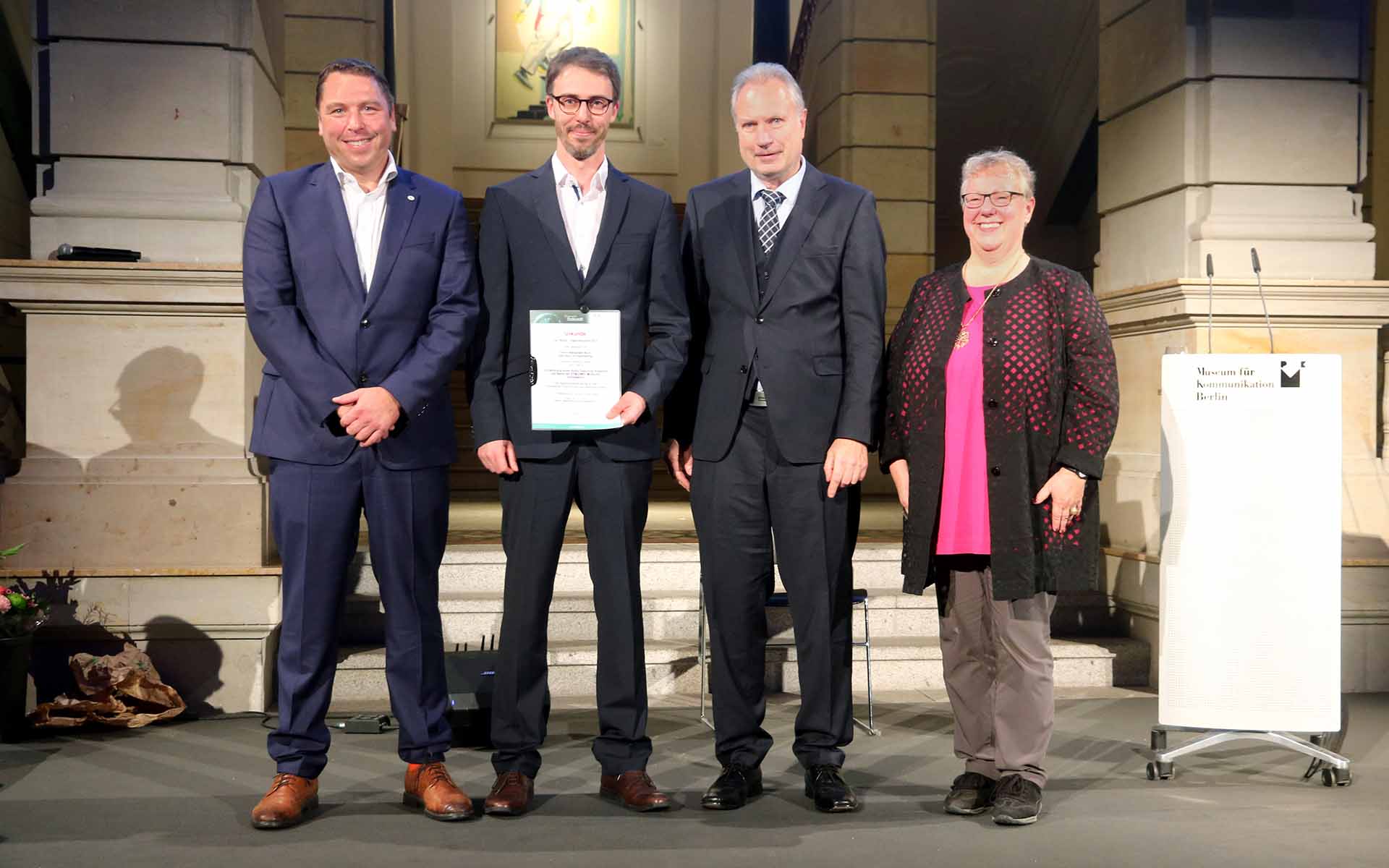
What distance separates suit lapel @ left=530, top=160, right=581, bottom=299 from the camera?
3432 millimetres

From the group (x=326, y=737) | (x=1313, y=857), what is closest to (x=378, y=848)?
(x=326, y=737)

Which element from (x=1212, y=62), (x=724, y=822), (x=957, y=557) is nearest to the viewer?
(x=724, y=822)

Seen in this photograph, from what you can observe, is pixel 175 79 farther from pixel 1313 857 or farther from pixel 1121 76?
pixel 1313 857

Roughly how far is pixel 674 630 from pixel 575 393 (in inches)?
92.8

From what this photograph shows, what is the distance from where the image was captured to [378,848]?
10.1 feet

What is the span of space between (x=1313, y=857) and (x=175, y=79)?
187 inches

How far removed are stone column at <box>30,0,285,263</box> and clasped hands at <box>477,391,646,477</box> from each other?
7.24 ft

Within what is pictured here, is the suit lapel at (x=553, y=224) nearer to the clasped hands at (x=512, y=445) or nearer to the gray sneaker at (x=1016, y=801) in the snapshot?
the clasped hands at (x=512, y=445)

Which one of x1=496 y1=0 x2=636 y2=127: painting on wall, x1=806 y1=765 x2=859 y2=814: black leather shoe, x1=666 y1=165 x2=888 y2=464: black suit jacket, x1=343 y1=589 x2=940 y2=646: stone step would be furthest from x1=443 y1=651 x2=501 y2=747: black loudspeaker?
x1=496 y1=0 x2=636 y2=127: painting on wall

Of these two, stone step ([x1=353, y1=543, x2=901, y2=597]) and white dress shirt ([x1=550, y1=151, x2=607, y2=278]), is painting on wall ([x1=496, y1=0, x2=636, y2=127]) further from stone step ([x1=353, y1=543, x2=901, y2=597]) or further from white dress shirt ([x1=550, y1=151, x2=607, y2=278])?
white dress shirt ([x1=550, y1=151, x2=607, y2=278])

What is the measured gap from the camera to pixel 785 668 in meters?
5.25

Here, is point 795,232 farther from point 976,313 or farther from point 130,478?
point 130,478

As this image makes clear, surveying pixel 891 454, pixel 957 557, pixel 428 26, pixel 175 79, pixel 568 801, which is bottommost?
pixel 568 801

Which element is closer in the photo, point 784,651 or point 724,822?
point 724,822
